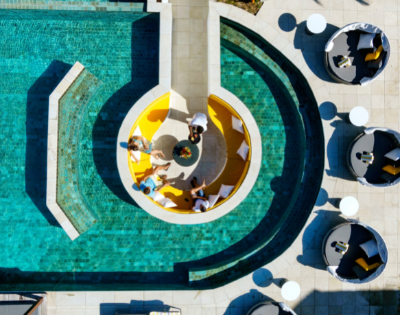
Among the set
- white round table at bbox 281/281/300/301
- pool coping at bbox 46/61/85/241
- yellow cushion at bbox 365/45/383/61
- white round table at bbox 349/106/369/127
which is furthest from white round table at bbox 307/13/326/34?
white round table at bbox 281/281/300/301

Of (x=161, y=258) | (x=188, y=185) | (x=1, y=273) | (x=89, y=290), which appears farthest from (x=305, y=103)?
(x=1, y=273)

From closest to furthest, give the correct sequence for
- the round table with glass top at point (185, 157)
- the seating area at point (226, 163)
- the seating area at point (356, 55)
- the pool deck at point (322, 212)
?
1. the seating area at point (356, 55)
2. the pool deck at point (322, 212)
3. the seating area at point (226, 163)
4. the round table with glass top at point (185, 157)

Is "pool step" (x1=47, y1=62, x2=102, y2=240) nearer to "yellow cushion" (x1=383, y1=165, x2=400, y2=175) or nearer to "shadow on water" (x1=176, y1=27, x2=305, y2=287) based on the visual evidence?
"shadow on water" (x1=176, y1=27, x2=305, y2=287)

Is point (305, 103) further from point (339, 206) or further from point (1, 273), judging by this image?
point (1, 273)

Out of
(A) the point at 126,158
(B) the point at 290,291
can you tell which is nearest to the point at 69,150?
(A) the point at 126,158

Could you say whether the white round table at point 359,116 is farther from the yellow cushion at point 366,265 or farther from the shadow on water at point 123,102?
the shadow on water at point 123,102

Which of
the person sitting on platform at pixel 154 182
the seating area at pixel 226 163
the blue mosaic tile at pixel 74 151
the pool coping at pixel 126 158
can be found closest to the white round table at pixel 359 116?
the pool coping at pixel 126 158

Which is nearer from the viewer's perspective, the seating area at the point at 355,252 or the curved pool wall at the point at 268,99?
the seating area at the point at 355,252
